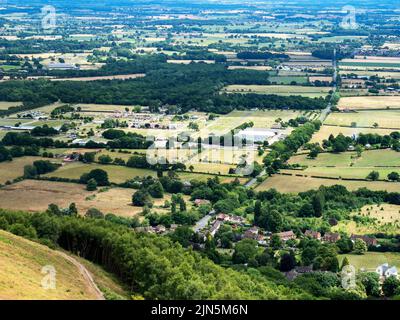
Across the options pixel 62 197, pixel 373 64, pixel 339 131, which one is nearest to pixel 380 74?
pixel 373 64

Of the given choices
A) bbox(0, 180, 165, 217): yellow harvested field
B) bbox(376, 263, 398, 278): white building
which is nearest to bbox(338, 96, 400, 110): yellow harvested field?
bbox(0, 180, 165, 217): yellow harvested field

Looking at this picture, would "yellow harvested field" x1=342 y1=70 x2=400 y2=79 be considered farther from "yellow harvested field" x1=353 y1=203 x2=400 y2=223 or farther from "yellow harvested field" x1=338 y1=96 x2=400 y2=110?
"yellow harvested field" x1=353 y1=203 x2=400 y2=223

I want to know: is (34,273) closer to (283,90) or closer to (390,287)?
(390,287)

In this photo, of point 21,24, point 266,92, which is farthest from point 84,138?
point 21,24

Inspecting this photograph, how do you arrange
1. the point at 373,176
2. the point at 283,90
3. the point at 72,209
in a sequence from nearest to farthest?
1. the point at 72,209
2. the point at 373,176
3. the point at 283,90

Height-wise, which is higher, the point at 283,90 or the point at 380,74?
the point at 283,90

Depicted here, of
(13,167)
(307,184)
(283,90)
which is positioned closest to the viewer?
(307,184)
